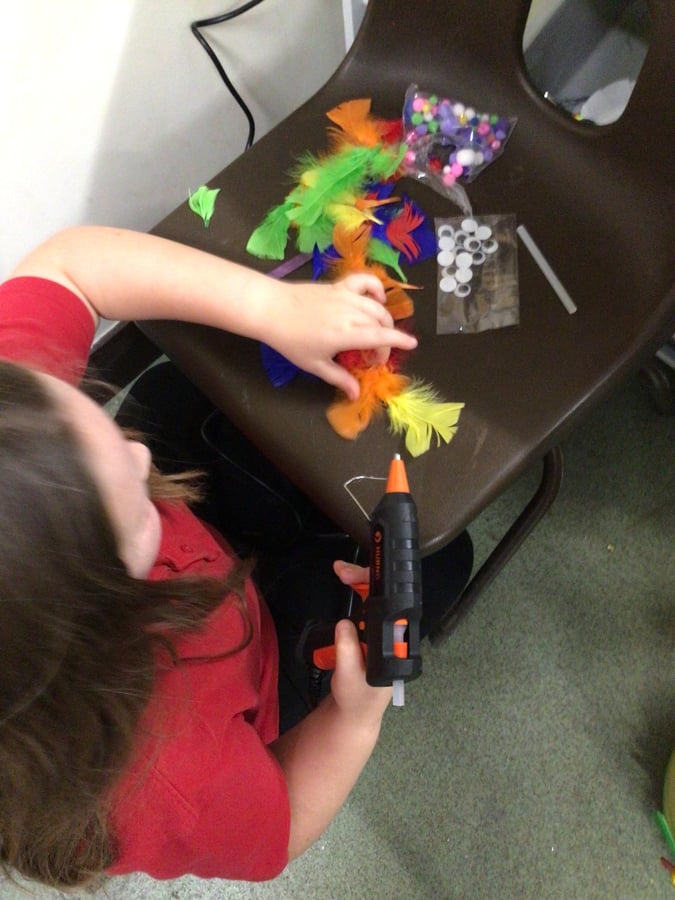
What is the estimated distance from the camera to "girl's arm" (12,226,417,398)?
678 mm

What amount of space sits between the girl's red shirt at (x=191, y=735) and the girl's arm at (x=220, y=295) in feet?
0.13

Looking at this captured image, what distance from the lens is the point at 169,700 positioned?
1.92 feet

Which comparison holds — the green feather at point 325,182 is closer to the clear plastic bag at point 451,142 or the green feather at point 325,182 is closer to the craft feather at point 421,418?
the clear plastic bag at point 451,142

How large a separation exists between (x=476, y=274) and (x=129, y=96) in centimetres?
63

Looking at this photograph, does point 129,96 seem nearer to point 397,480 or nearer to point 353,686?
point 397,480

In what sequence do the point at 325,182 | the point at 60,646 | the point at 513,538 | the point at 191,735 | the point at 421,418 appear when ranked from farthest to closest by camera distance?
1. the point at 513,538
2. the point at 325,182
3. the point at 421,418
4. the point at 191,735
5. the point at 60,646

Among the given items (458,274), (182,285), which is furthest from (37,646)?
(458,274)

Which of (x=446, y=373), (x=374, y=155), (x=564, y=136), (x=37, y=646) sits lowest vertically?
(x=37, y=646)

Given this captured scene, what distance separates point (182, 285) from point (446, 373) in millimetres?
293

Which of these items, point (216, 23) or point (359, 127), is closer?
point (359, 127)

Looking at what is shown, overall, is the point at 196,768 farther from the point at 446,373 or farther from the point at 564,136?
the point at 564,136

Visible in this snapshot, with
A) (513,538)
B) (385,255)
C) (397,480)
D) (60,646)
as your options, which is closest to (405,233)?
(385,255)

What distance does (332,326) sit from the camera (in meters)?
0.67

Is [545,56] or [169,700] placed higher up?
[545,56]
